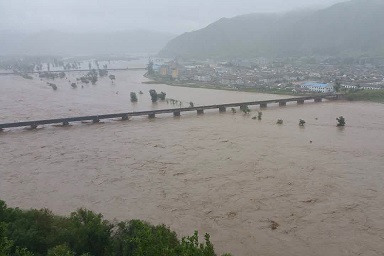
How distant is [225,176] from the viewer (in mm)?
13898

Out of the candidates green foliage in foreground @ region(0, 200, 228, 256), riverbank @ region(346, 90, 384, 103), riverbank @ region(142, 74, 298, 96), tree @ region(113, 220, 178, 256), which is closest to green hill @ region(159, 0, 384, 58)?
riverbank @ region(142, 74, 298, 96)

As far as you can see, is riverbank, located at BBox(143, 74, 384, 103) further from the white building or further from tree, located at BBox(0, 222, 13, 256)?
tree, located at BBox(0, 222, 13, 256)

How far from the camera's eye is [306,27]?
324ft

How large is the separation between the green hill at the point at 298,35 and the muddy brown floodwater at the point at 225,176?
196 ft

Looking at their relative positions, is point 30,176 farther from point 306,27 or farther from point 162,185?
point 306,27

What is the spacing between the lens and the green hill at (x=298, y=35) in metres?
81.1

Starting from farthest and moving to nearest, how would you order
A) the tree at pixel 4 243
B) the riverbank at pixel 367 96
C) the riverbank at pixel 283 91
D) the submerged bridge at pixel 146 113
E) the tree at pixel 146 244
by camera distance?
the riverbank at pixel 283 91 < the riverbank at pixel 367 96 < the submerged bridge at pixel 146 113 < the tree at pixel 4 243 < the tree at pixel 146 244

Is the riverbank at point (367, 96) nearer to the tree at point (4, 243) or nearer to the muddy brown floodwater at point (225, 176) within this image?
the muddy brown floodwater at point (225, 176)

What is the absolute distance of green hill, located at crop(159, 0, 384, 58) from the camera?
81125 millimetres

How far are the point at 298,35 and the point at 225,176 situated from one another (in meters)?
90.3

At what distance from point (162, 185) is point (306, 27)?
95845mm

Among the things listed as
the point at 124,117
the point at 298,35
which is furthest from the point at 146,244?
the point at 298,35

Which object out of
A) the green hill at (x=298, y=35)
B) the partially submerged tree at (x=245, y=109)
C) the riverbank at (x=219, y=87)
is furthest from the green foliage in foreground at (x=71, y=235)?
the green hill at (x=298, y=35)

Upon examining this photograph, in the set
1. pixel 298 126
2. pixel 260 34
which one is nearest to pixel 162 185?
pixel 298 126
